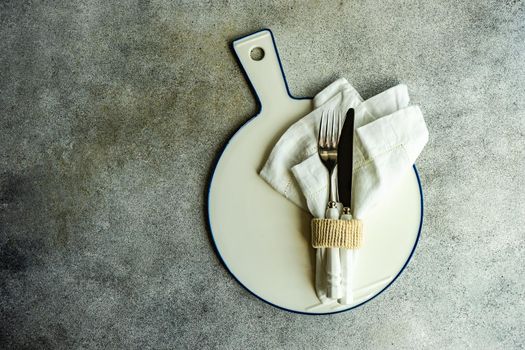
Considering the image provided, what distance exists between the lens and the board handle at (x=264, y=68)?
0.72 meters

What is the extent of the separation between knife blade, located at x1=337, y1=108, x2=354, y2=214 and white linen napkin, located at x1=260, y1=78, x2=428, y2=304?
2 centimetres

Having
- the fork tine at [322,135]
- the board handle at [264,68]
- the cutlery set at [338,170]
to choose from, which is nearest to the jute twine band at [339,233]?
the cutlery set at [338,170]

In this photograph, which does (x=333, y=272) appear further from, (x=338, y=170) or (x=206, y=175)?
(x=206, y=175)

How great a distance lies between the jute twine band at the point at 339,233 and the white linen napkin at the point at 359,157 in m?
0.02

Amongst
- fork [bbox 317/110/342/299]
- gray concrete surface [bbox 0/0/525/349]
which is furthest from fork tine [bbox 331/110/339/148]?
gray concrete surface [bbox 0/0/525/349]

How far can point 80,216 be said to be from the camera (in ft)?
2.45

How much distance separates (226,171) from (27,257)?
361 millimetres

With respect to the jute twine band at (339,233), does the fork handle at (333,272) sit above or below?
below

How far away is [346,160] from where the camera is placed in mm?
651

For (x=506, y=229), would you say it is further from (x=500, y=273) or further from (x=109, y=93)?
(x=109, y=93)

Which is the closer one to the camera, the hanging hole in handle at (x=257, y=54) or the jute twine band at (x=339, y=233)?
the jute twine band at (x=339, y=233)

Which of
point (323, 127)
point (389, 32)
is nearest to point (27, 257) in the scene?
point (323, 127)

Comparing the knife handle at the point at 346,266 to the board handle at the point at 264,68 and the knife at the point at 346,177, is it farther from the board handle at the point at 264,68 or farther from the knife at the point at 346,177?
the board handle at the point at 264,68

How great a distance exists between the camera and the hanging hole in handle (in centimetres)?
74
